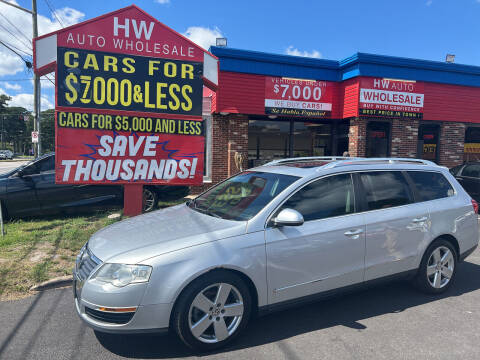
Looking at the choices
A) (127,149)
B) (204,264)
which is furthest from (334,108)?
(204,264)

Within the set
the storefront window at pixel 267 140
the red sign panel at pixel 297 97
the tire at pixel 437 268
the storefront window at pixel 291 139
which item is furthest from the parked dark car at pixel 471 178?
the tire at pixel 437 268

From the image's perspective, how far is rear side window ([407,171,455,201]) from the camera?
14.4 feet

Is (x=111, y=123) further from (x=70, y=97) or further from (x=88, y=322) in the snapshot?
(x=88, y=322)

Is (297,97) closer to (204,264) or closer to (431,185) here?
(431,185)

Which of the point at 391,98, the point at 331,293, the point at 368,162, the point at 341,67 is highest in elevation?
the point at 341,67

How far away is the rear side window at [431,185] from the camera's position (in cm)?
439

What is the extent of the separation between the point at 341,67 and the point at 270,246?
11.2 meters

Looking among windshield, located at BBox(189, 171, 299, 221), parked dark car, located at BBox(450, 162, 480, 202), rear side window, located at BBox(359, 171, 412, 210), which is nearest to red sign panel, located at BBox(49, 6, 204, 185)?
windshield, located at BBox(189, 171, 299, 221)

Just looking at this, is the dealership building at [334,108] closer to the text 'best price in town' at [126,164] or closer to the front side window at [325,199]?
the text 'best price in town' at [126,164]

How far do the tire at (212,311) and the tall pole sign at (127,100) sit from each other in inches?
202

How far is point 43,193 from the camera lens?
7945 mm

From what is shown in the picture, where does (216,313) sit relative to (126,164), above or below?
below

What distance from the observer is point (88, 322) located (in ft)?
9.72

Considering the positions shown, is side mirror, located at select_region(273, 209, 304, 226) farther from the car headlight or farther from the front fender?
the car headlight
